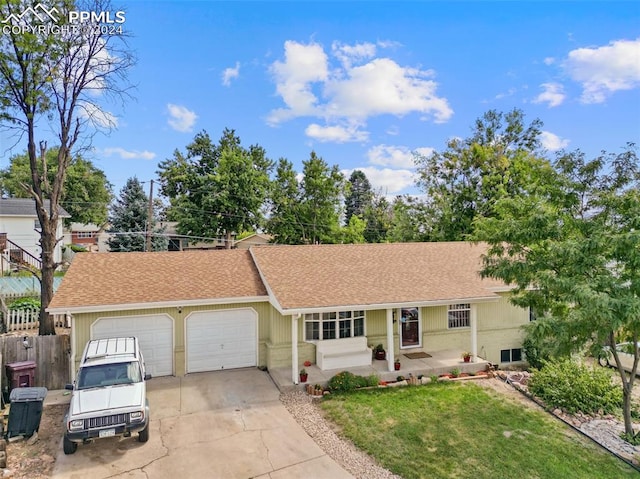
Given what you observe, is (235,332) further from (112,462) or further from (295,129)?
(295,129)

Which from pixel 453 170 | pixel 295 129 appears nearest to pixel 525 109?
pixel 453 170

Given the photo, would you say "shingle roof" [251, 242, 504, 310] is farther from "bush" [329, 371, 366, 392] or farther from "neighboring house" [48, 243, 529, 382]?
"bush" [329, 371, 366, 392]

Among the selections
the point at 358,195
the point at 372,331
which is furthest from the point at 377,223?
the point at 372,331

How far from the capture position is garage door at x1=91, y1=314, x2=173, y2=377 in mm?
12008

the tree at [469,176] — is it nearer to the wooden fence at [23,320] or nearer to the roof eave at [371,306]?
the roof eave at [371,306]

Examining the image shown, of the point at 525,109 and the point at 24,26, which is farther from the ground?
the point at 525,109

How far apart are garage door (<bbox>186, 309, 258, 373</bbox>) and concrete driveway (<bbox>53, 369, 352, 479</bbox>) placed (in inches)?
70.2

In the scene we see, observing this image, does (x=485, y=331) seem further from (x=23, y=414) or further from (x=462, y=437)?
(x=23, y=414)

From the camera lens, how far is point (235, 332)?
1320 cm

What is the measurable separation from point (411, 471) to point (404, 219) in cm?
2769

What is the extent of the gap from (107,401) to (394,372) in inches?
324

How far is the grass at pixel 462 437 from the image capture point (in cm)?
784

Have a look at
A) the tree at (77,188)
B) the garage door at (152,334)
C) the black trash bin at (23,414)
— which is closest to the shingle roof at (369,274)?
the garage door at (152,334)
